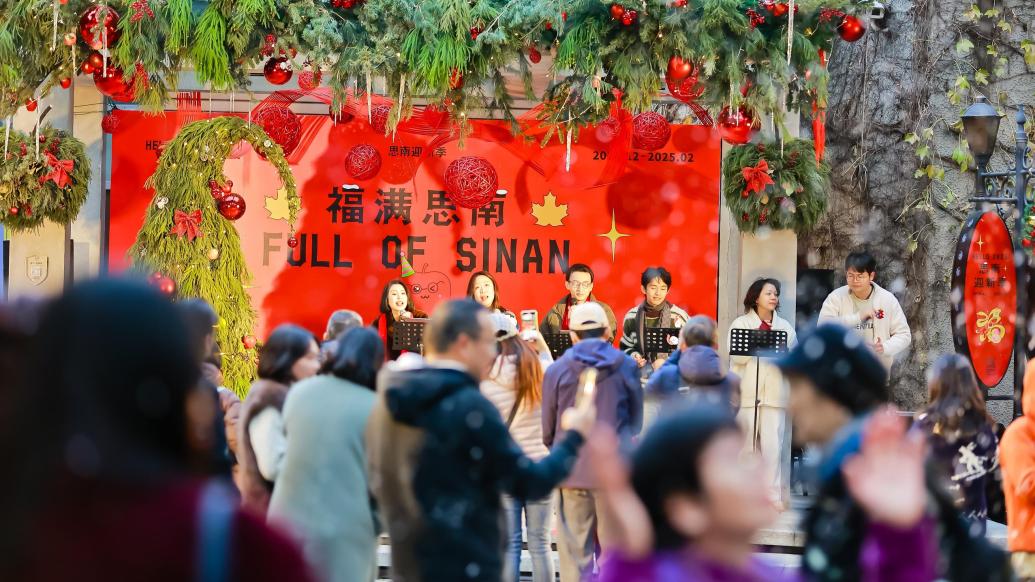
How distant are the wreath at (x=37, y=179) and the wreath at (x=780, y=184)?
571cm

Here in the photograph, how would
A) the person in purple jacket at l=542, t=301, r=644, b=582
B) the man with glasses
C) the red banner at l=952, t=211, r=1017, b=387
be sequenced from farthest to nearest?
the man with glasses < the red banner at l=952, t=211, r=1017, b=387 < the person in purple jacket at l=542, t=301, r=644, b=582

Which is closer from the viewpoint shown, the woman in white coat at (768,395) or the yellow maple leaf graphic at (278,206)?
the woman in white coat at (768,395)

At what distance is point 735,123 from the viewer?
9734 millimetres

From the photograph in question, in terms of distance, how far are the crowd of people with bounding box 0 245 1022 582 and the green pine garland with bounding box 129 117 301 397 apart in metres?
2.48

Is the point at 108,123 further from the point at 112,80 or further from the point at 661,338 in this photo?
the point at 661,338

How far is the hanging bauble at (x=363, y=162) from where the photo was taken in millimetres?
12094

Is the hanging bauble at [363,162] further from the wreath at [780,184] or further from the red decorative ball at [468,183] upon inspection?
the wreath at [780,184]

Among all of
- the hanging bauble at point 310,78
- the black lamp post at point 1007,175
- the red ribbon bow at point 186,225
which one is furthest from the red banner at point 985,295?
the red ribbon bow at point 186,225

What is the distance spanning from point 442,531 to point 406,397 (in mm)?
481

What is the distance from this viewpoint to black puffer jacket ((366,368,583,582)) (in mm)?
4191

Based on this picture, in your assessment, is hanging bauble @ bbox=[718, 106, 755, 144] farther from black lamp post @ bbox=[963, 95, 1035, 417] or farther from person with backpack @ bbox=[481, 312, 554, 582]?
person with backpack @ bbox=[481, 312, 554, 582]

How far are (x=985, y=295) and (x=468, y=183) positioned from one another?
5.27 m

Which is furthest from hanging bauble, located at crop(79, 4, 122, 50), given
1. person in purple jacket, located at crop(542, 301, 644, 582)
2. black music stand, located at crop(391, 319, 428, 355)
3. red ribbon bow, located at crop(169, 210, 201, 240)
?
person in purple jacket, located at crop(542, 301, 644, 582)

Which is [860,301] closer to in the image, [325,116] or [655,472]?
[325,116]
